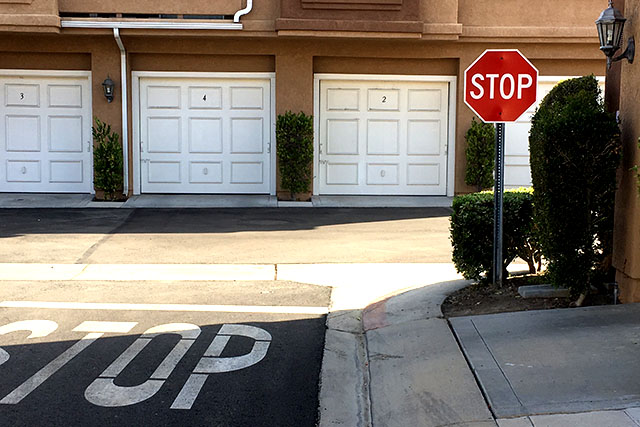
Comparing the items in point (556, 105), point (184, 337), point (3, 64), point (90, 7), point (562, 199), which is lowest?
point (184, 337)

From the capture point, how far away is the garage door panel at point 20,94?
17234mm

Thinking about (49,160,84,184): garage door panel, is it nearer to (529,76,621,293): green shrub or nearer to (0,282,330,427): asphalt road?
(0,282,330,427): asphalt road

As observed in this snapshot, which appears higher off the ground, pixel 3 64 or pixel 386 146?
pixel 3 64

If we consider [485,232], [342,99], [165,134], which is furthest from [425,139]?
[485,232]

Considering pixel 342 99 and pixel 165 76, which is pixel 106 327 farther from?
pixel 342 99

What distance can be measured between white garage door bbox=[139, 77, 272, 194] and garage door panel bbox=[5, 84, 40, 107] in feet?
7.98

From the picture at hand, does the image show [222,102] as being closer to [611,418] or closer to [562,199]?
[562,199]

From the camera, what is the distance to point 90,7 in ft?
52.6

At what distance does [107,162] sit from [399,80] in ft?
22.0

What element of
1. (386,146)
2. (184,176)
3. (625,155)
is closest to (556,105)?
(625,155)

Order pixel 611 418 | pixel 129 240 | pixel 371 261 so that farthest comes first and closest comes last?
1. pixel 129 240
2. pixel 371 261
3. pixel 611 418

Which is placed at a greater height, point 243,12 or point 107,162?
point 243,12

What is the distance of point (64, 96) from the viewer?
17359 mm

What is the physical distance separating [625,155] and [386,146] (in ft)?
35.7
